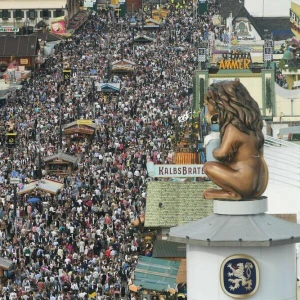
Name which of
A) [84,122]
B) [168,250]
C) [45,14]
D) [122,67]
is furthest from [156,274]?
[45,14]

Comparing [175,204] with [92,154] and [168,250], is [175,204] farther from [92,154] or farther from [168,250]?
[92,154]

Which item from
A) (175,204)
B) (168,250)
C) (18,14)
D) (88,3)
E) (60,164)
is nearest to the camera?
(168,250)

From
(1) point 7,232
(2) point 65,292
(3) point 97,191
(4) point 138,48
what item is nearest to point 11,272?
(2) point 65,292

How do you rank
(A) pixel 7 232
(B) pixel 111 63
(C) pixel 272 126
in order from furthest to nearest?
(B) pixel 111 63
(C) pixel 272 126
(A) pixel 7 232

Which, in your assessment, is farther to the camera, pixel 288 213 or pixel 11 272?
pixel 11 272

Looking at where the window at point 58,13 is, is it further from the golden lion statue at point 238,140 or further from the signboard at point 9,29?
the golden lion statue at point 238,140

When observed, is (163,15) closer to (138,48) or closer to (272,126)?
(138,48)
